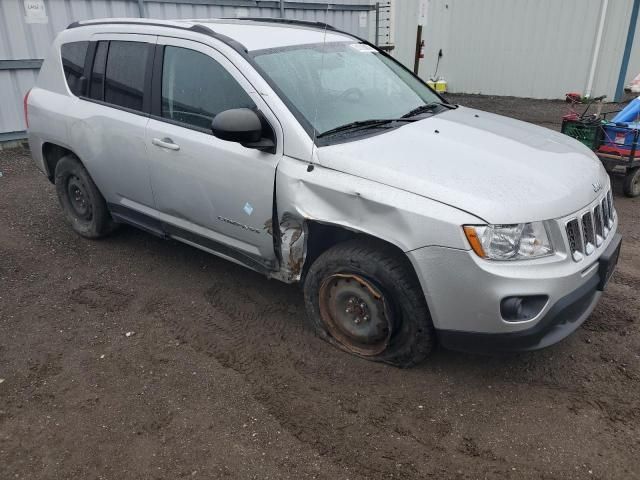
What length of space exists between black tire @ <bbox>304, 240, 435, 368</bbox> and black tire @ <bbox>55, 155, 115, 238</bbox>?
2391 mm

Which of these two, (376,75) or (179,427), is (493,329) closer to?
(179,427)

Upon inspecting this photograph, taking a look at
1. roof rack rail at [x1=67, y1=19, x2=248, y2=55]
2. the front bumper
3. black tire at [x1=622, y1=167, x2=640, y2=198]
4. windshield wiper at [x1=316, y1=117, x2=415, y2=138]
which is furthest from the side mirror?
black tire at [x1=622, y1=167, x2=640, y2=198]

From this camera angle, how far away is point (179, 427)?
2.85m

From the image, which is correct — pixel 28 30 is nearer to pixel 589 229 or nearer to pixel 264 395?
pixel 264 395


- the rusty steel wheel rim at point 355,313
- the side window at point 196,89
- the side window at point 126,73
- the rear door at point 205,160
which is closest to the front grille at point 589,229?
the rusty steel wheel rim at point 355,313

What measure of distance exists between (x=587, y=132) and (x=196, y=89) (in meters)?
4.70

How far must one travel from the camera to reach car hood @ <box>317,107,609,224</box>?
8.92 ft

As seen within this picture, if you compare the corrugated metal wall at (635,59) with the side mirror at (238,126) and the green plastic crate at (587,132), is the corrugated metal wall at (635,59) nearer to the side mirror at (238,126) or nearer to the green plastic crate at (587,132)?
the green plastic crate at (587,132)

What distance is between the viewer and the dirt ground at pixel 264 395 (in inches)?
103

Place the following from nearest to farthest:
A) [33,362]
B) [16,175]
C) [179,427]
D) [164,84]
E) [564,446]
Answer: [564,446] → [179,427] → [33,362] → [164,84] → [16,175]

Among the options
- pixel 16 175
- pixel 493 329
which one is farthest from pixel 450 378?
pixel 16 175

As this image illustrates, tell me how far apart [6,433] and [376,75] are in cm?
321

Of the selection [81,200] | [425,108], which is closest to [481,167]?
[425,108]

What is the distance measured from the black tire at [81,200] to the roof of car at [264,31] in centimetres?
132
